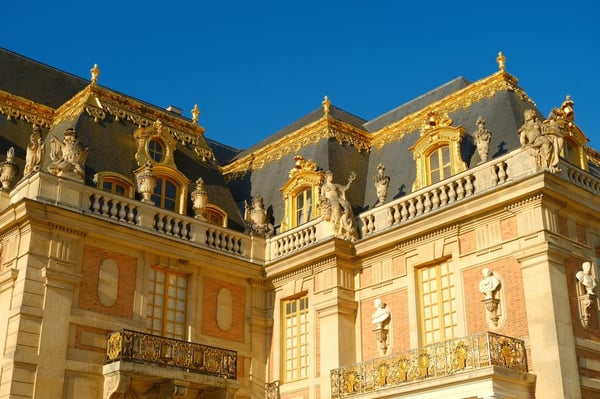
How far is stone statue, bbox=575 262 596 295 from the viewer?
16.1m

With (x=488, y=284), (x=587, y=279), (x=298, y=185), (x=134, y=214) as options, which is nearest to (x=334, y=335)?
(x=488, y=284)

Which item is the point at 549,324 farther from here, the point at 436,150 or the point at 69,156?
the point at 69,156

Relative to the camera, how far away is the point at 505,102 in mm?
19484

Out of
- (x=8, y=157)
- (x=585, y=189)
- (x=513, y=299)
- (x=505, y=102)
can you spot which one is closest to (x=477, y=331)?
(x=513, y=299)

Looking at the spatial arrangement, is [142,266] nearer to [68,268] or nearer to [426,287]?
[68,268]

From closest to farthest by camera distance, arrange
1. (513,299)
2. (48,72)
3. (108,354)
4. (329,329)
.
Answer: (513,299), (108,354), (329,329), (48,72)

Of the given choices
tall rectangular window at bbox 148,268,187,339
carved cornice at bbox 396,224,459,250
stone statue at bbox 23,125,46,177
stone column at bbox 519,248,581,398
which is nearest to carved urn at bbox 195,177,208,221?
tall rectangular window at bbox 148,268,187,339

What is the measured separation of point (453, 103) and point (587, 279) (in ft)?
21.3

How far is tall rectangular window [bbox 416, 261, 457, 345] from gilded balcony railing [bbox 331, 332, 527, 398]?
4.19ft

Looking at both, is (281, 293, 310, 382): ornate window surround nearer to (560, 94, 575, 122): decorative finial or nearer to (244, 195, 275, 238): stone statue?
(244, 195, 275, 238): stone statue

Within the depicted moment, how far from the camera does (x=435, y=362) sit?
15828 millimetres

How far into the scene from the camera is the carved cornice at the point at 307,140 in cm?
2256

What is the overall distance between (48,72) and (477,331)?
48.5ft

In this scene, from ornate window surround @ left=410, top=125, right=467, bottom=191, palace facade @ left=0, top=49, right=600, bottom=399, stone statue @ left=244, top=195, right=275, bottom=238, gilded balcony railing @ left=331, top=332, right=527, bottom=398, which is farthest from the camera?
stone statue @ left=244, top=195, right=275, bottom=238
